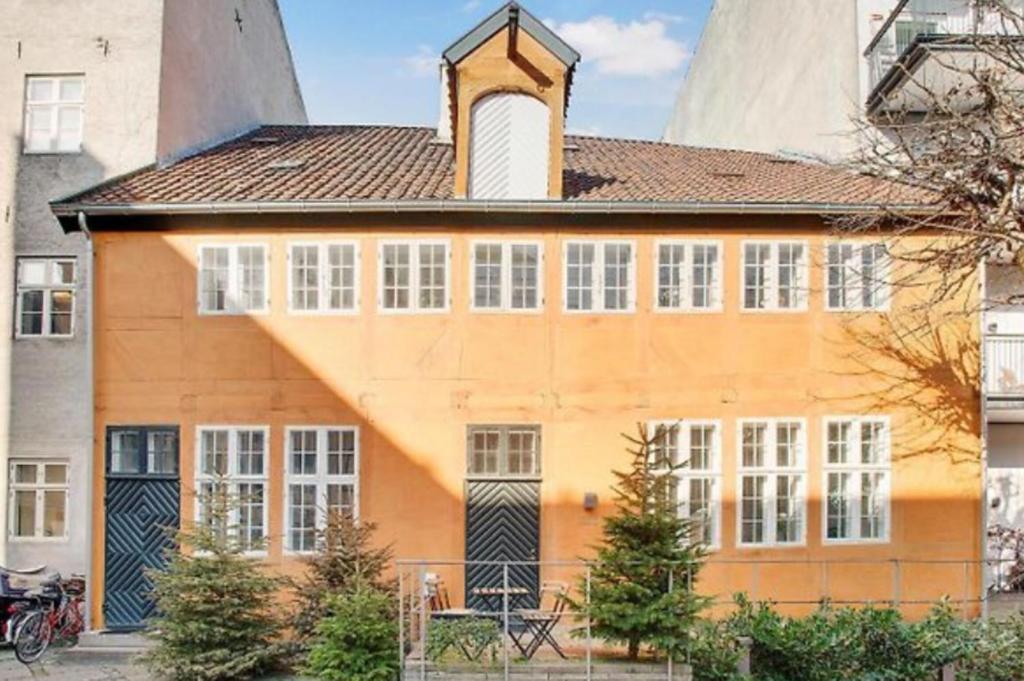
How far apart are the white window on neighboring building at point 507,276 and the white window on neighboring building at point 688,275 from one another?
198cm

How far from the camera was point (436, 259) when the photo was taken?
14.4m

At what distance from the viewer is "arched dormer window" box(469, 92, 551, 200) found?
47.6ft

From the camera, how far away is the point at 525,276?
47.4ft

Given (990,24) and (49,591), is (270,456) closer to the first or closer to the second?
(49,591)

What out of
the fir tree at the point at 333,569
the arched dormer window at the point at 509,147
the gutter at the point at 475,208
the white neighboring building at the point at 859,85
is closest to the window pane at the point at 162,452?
the fir tree at the point at 333,569

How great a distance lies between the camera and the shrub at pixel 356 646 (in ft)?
35.5

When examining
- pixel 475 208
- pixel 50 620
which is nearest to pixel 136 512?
pixel 50 620

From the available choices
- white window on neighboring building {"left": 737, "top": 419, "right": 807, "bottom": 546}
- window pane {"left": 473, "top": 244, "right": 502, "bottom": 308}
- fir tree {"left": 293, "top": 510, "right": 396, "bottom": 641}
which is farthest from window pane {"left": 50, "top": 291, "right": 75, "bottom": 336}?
white window on neighboring building {"left": 737, "top": 419, "right": 807, "bottom": 546}

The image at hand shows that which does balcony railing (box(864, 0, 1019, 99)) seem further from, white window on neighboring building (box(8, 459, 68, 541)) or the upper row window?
white window on neighboring building (box(8, 459, 68, 541))

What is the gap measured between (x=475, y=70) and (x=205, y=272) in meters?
5.57

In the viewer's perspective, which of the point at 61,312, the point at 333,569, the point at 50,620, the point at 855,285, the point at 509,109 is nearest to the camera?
the point at 333,569

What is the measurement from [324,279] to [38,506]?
21.3 feet

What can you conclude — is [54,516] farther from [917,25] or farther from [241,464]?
[917,25]

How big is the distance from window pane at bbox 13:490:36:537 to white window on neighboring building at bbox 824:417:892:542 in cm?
1348
